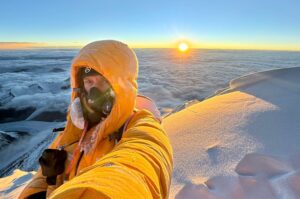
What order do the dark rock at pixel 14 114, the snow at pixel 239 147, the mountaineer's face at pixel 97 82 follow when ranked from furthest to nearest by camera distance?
the dark rock at pixel 14 114 < the snow at pixel 239 147 < the mountaineer's face at pixel 97 82

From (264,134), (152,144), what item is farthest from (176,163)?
(152,144)

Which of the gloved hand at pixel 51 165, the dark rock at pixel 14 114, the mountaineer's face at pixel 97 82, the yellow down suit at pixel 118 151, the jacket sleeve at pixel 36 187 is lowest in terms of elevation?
the dark rock at pixel 14 114

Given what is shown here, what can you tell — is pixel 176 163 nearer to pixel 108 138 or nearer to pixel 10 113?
pixel 108 138

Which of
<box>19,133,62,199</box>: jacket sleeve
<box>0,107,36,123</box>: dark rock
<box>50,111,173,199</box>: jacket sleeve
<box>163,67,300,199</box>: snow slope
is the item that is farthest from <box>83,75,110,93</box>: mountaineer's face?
<box>0,107,36,123</box>: dark rock

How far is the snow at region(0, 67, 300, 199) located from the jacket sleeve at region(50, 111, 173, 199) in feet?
5.27

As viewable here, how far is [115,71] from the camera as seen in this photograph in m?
1.27

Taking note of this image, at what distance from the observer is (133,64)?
1338 mm

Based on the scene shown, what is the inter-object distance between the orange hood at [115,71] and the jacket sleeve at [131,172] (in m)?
0.22

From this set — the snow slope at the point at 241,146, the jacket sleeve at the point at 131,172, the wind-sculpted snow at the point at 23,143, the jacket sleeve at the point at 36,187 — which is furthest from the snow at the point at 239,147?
the wind-sculpted snow at the point at 23,143

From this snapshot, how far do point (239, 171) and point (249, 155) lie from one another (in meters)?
0.32

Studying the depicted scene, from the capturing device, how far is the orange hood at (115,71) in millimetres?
1270

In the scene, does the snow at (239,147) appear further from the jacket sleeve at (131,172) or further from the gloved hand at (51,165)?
the jacket sleeve at (131,172)

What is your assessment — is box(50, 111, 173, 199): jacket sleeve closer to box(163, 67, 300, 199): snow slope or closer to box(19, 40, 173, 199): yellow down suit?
box(19, 40, 173, 199): yellow down suit

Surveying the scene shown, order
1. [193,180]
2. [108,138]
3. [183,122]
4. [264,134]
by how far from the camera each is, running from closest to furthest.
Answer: [108,138] < [193,180] < [264,134] < [183,122]
